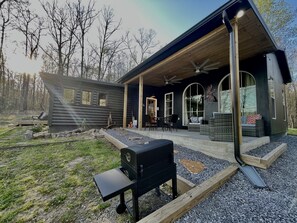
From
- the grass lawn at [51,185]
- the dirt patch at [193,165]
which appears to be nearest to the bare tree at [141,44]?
the grass lawn at [51,185]

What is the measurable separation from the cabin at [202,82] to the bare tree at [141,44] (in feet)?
26.3

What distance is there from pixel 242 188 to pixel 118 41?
16.4 meters

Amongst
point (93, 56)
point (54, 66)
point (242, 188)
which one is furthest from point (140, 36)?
point (242, 188)

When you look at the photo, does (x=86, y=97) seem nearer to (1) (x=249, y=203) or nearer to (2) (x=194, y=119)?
(2) (x=194, y=119)

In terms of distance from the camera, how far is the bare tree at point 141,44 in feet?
51.6

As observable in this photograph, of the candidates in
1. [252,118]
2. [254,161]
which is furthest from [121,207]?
[252,118]

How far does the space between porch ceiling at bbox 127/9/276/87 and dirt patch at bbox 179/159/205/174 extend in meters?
3.00

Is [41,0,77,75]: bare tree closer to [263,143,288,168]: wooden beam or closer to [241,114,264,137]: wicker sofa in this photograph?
[241,114,264,137]: wicker sofa

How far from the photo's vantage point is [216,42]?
151 inches

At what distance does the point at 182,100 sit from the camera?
24.4 ft

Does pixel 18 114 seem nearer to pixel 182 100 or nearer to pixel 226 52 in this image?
pixel 182 100

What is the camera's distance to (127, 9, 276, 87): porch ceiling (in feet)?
10.3

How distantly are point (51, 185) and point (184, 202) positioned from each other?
229 centimetres

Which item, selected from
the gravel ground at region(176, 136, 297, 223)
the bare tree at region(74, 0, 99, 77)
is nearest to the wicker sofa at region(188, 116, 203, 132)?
the gravel ground at region(176, 136, 297, 223)
